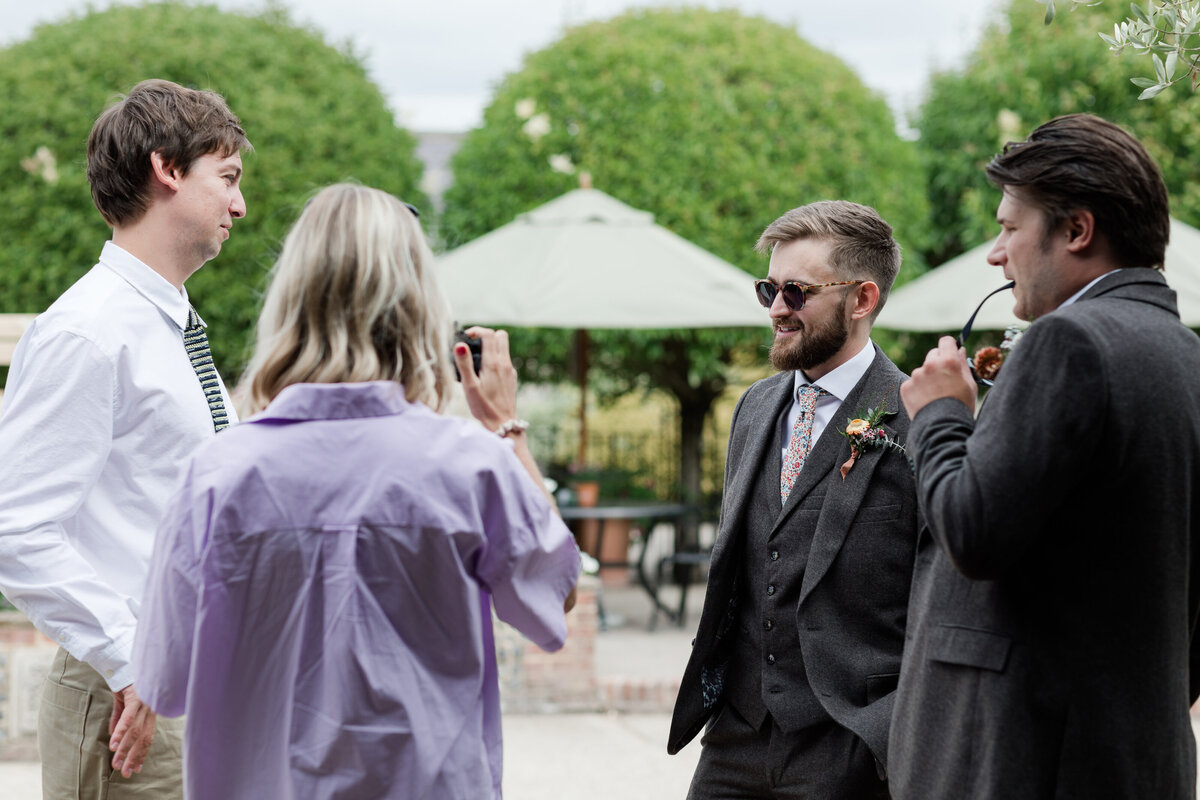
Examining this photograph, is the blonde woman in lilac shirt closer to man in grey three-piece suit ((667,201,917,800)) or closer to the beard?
man in grey three-piece suit ((667,201,917,800))

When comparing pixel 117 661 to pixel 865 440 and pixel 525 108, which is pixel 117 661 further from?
pixel 525 108

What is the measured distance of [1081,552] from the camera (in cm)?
192

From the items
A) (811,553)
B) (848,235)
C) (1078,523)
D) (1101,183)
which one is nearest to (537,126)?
(848,235)

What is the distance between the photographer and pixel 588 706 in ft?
21.1

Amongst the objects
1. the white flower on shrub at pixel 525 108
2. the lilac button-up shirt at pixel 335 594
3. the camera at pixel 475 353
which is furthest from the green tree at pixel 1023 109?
the lilac button-up shirt at pixel 335 594

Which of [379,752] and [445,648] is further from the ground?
[445,648]

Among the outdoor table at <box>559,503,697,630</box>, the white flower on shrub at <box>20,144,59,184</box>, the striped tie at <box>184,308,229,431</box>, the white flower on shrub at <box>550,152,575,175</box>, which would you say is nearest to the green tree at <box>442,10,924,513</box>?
the white flower on shrub at <box>550,152,575,175</box>

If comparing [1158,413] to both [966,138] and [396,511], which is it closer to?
[396,511]

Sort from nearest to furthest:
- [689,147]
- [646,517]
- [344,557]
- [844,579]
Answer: [344,557] < [844,579] < [646,517] < [689,147]

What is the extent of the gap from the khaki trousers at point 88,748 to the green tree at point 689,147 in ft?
23.8

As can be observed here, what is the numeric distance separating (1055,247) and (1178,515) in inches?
19.0

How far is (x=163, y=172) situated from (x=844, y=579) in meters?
1.68

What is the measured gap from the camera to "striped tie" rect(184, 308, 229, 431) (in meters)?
2.62

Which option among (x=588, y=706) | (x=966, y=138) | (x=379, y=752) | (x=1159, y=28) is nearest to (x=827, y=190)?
(x=966, y=138)
